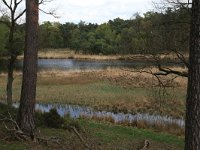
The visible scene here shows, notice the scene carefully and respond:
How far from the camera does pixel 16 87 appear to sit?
123ft

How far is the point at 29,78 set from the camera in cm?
1303

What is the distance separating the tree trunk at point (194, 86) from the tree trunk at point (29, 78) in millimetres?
6836

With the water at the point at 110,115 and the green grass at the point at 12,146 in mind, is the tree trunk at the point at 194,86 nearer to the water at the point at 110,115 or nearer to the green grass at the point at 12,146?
the green grass at the point at 12,146

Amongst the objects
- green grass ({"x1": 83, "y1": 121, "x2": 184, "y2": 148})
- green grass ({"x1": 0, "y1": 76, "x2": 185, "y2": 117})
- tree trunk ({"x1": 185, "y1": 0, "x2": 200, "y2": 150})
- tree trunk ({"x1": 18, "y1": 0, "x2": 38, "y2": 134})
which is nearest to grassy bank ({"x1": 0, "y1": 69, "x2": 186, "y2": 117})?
green grass ({"x1": 0, "y1": 76, "x2": 185, "y2": 117})

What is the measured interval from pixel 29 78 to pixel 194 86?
7023 millimetres

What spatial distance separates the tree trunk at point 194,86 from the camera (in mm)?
7180

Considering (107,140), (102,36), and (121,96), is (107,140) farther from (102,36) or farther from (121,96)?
(102,36)

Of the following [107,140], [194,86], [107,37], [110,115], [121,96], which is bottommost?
[110,115]

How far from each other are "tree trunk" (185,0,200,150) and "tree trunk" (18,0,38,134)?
269 inches

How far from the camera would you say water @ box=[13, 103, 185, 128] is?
899 inches

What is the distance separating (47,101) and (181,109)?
9793 millimetres

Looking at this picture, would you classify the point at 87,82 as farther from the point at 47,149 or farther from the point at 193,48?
the point at 193,48

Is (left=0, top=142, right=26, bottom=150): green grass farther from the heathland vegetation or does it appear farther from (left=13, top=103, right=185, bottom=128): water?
(left=13, top=103, right=185, bottom=128): water

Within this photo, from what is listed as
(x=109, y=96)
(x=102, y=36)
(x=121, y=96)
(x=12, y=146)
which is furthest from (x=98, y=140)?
(x=102, y=36)
